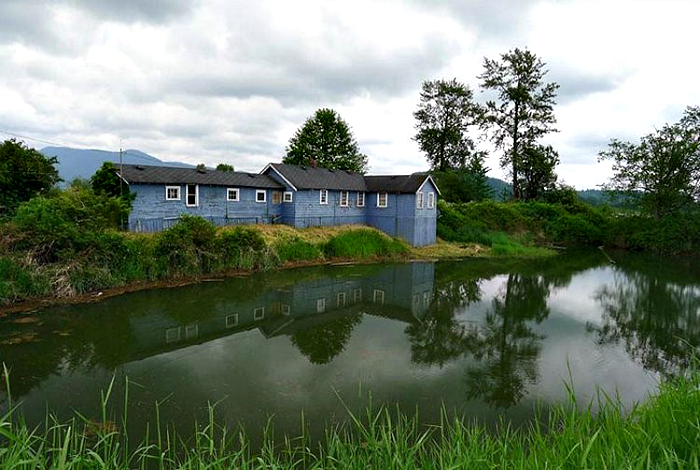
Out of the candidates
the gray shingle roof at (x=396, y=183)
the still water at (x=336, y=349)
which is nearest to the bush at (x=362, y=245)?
the gray shingle roof at (x=396, y=183)

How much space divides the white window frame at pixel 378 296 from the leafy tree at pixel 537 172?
32.3 metres

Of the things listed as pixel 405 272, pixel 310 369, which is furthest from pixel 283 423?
pixel 405 272

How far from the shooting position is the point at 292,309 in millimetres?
14508

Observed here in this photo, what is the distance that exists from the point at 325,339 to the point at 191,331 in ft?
12.9

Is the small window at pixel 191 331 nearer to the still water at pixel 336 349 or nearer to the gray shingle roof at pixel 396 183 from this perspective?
the still water at pixel 336 349

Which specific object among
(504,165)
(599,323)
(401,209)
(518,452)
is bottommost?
(599,323)

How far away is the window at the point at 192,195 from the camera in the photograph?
22516 millimetres

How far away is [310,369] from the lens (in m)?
9.38

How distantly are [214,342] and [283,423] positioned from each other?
192 inches

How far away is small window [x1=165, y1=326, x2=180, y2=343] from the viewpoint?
36.4ft

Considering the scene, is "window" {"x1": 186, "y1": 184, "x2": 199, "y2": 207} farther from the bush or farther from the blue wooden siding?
the bush

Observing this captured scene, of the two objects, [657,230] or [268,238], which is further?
[657,230]

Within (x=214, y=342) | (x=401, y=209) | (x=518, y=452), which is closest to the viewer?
(x=518, y=452)

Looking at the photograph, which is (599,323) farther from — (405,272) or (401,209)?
(401,209)
